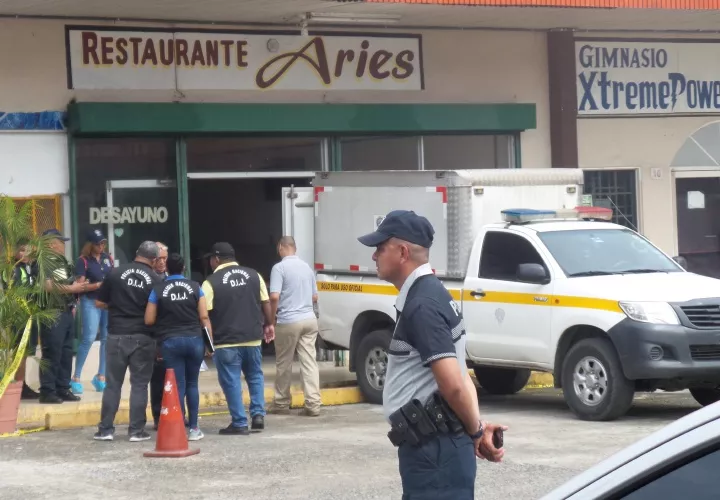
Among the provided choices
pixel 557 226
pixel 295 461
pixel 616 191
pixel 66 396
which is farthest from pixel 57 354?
pixel 616 191

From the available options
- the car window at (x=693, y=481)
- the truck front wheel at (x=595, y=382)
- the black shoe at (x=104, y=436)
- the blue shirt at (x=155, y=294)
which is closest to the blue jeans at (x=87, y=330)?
the black shoe at (x=104, y=436)

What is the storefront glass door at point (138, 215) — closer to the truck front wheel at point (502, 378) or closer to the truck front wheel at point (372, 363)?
the truck front wheel at point (372, 363)

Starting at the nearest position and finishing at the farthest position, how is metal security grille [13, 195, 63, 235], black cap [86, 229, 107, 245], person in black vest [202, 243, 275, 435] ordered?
person in black vest [202, 243, 275, 435] → black cap [86, 229, 107, 245] → metal security grille [13, 195, 63, 235]

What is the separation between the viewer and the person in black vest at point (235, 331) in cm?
1173

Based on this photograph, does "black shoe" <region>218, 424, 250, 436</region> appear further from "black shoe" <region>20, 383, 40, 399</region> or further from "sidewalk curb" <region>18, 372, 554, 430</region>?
"black shoe" <region>20, 383, 40, 399</region>

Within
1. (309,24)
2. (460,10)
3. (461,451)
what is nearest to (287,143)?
(309,24)

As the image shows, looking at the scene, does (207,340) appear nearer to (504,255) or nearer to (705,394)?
(504,255)

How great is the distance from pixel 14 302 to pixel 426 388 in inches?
306

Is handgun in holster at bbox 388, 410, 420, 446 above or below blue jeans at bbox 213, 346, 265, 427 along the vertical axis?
above

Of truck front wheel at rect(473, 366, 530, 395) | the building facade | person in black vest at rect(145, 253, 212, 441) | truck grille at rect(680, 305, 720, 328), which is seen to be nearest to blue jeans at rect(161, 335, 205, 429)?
person in black vest at rect(145, 253, 212, 441)

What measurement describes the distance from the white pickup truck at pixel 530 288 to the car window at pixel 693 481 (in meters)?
9.00

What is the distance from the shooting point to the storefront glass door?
1620 cm

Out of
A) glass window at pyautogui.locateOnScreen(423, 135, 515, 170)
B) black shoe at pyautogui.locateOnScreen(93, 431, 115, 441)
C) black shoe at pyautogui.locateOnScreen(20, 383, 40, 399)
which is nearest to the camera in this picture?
black shoe at pyautogui.locateOnScreen(93, 431, 115, 441)

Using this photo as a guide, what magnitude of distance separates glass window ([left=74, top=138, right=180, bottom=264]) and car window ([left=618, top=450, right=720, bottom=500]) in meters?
14.0
